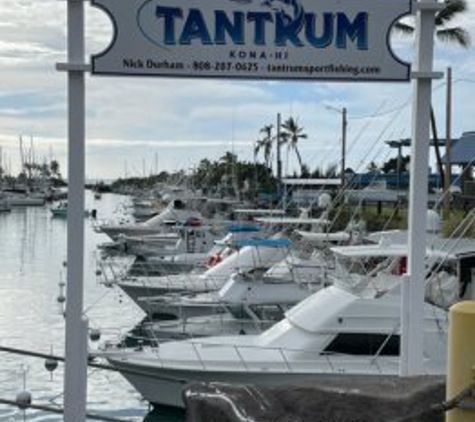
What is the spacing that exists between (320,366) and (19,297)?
20.9 m

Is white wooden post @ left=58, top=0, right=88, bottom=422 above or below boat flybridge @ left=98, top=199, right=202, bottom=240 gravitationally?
above

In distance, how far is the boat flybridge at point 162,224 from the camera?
49.0m

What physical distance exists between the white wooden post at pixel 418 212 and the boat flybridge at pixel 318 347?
5.93 m

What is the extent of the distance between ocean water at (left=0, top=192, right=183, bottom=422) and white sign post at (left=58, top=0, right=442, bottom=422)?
16.6 ft

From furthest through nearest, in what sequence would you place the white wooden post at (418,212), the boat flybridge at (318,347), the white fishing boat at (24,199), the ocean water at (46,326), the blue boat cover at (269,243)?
the white fishing boat at (24,199) → the blue boat cover at (269,243) → the ocean water at (46,326) → the boat flybridge at (318,347) → the white wooden post at (418,212)

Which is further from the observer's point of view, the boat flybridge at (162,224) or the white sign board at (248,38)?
the boat flybridge at (162,224)

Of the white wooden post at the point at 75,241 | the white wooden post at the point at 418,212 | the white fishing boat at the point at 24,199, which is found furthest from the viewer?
the white fishing boat at the point at 24,199

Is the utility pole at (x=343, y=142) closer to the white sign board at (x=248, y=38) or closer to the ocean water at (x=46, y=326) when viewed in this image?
the ocean water at (x=46, y=326)

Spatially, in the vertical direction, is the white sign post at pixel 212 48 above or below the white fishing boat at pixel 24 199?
above

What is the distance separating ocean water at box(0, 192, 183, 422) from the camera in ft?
49.4

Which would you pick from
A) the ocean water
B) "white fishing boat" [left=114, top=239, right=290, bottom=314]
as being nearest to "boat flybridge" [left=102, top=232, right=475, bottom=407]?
the ocean water

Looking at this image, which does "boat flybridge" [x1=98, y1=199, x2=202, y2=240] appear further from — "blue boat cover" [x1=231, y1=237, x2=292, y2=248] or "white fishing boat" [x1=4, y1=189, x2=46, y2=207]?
"white fishing boat" [x1=4, y1=189, x2=46, y2=207]

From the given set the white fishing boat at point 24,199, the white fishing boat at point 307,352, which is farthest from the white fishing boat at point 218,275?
the white fishing boat at point 24,199

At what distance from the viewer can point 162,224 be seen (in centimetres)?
5025
